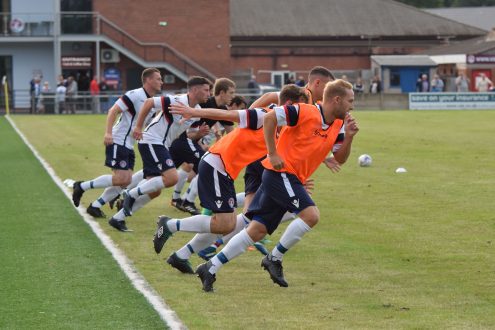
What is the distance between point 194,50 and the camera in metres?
64.9

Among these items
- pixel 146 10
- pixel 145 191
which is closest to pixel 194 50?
pixel 146 10

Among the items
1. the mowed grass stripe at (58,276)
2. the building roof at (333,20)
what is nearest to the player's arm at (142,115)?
the mowed grass stripe at (58,276)

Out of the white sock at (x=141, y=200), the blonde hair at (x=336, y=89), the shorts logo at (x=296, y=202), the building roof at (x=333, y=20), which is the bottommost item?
the white sock at (x=141, y=200)

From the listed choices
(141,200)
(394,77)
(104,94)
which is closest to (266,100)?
(141,200)

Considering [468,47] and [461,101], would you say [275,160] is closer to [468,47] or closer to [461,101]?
[461,101]

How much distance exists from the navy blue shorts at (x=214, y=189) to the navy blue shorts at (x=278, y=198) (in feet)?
1.33

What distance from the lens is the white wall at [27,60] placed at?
62219mm

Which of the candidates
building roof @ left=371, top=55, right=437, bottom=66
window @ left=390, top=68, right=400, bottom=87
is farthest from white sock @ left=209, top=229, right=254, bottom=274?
window @ left=390, top=68, right=400, bottom=87

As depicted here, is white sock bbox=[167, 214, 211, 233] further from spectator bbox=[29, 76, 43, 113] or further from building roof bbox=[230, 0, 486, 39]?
building roof bbox=[230, 0, 486, 39]

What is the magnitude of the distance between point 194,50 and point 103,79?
6657mm

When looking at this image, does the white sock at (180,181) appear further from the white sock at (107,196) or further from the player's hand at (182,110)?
the player's hand at (182,110)

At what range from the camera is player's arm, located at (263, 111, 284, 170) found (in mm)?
9195

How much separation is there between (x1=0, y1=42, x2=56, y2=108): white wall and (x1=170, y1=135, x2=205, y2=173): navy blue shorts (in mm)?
48154

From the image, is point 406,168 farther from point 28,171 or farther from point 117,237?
point 117,237
